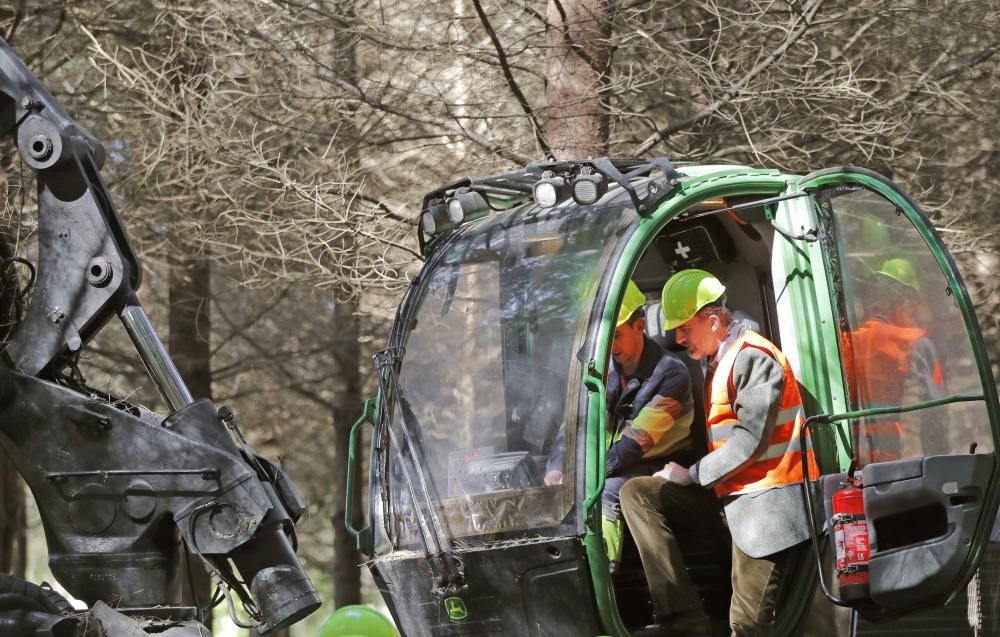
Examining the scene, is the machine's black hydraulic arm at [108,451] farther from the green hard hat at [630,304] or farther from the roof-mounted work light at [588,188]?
the green hard hat at [630,304]

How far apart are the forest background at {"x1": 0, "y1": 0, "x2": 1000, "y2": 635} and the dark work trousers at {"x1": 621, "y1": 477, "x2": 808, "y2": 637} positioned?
12.3 ft

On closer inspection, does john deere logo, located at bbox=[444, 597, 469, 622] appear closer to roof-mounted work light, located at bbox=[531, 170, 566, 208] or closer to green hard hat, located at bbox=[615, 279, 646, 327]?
green hard hat, located at bbox=[615, 279, 646, 327]

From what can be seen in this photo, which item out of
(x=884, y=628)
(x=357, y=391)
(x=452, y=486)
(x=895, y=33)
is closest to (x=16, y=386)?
(x=452, y=486)

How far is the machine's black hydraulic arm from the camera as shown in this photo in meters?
5.15

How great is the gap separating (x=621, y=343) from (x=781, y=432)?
1014 millimetres

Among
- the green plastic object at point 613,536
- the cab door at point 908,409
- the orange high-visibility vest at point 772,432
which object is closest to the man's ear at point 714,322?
the orange high-visibility vest at point 772,432

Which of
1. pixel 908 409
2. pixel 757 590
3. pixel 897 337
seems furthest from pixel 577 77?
pixel 757 590

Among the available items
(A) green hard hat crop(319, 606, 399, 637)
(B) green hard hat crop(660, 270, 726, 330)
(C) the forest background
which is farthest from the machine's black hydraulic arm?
(C) the forest background

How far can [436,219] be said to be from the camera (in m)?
6.81

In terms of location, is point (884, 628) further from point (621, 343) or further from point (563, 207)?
point (563, 207)

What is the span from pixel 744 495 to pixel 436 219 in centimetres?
205

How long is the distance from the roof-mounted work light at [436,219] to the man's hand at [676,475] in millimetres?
1617

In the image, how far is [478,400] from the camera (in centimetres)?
617

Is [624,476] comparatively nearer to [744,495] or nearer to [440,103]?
[744,495]
